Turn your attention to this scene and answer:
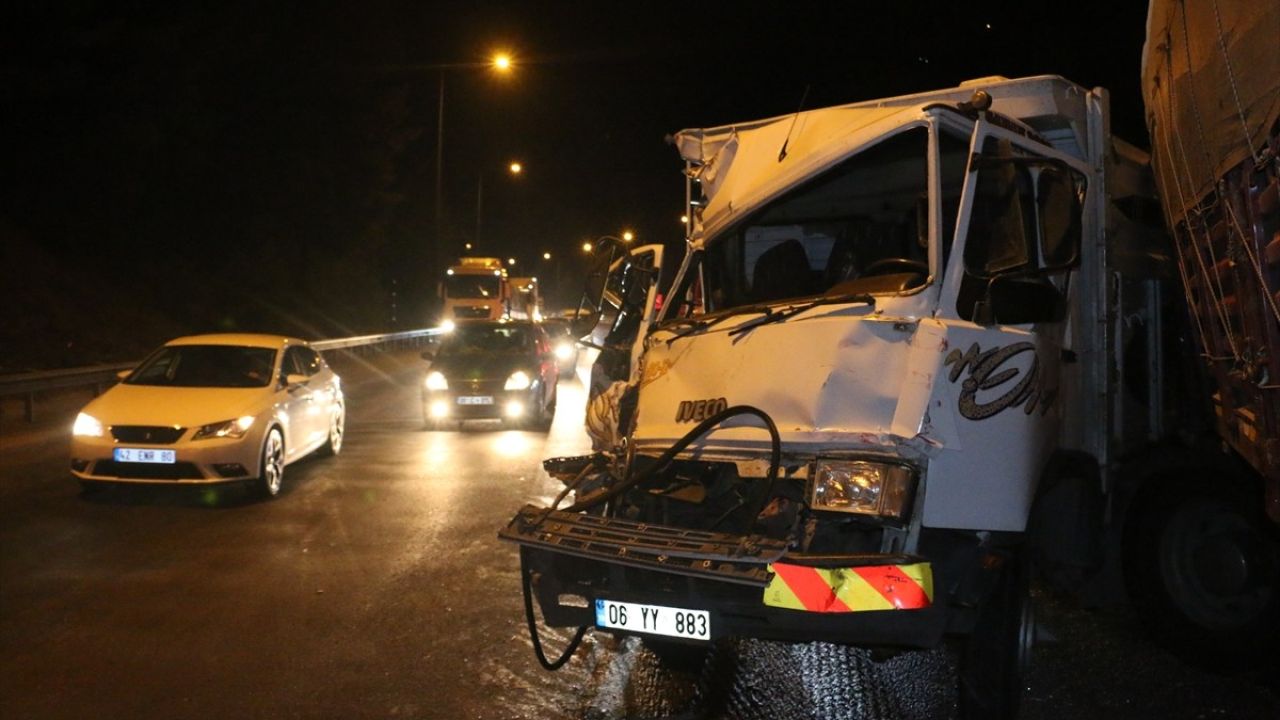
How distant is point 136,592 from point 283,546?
155cm

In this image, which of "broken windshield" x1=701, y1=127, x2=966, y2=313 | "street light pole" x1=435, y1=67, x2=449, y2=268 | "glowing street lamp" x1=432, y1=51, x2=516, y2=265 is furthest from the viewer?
"street light pole" x1=435, y1=67, x2=449, y2=268

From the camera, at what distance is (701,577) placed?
422cm

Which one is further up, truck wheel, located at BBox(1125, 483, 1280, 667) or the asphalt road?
truck wheel, located at BBox(1125, 483, 1280, 667)

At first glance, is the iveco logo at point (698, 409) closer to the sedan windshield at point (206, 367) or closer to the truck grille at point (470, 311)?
the sedan windshield at point (206, 367)

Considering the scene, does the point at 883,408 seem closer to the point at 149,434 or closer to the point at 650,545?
the point at 650,545

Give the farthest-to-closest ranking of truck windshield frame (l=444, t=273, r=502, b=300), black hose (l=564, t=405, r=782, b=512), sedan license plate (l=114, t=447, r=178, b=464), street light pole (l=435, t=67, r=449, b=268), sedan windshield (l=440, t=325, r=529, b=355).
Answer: truck windshield frame (l=444, t=273, r=502, b=300), street light pole (l=435, t=67, r=449, b=268), sedan windshield (l=440, t=325, r=529, b=355), sedan license plate (l=114, t=447, r=178, b=464), black hose (l=564, t=405, r=782, b=512)

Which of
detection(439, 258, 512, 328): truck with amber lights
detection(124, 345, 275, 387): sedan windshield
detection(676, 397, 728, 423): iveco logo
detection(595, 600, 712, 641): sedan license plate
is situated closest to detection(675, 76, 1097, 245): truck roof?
detection(676, 397, 728, 423): iveco logo

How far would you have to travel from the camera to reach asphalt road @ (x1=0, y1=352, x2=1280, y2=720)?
5.41 meters

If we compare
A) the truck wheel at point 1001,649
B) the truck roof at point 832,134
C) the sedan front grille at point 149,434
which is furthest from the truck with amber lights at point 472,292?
the truck wheel at point 1001,649

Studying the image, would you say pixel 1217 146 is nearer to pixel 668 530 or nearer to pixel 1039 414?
pixel 1039 414

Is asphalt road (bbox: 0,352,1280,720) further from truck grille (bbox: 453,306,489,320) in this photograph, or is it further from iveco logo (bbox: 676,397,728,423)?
truck grille (bbox: 453,306,489,320)

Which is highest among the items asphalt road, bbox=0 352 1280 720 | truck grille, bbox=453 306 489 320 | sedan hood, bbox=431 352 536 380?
truck grille, bbox=453 306 489 320

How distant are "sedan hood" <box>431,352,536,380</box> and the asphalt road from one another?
6673 mm

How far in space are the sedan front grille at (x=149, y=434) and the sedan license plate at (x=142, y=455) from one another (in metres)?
0.09
